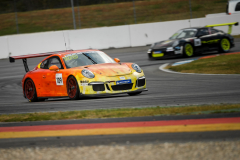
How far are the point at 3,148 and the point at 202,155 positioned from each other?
231 centimetres

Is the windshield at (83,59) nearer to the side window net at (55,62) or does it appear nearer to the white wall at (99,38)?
the side window net at (55,62)

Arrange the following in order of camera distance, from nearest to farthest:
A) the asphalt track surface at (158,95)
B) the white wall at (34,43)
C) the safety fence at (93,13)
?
the asphalt track surface at (158,95)
the white wall at (34,43)
the safety fence at (93,13)

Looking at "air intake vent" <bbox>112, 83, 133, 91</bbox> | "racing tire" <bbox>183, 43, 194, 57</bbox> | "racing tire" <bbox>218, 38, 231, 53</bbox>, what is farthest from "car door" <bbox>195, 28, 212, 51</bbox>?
"air intake vent" <bbox>112, 83, 133, 91</bbox>

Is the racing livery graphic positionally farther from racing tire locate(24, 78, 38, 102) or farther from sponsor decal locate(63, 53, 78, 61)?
sponsor decal locate(63, 53, 78, 61)

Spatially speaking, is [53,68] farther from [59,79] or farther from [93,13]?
[93,13]

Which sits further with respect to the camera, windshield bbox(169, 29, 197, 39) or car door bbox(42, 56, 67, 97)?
windshield bbox(169, 29, 197, 39)

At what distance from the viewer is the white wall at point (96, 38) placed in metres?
21.1

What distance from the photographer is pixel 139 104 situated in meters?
7.20

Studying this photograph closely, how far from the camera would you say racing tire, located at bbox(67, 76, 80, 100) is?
841 centimetres

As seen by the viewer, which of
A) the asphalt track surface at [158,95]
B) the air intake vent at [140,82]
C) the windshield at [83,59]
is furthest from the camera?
the windshield at [83,59]

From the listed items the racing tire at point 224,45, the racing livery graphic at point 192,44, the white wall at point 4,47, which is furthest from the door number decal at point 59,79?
the white wall at point 4,47

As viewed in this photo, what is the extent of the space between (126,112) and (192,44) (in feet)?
36.7

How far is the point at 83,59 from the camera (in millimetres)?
9148

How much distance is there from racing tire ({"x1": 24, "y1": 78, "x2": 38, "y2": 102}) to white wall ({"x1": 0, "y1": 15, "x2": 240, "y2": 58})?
10773 mm
